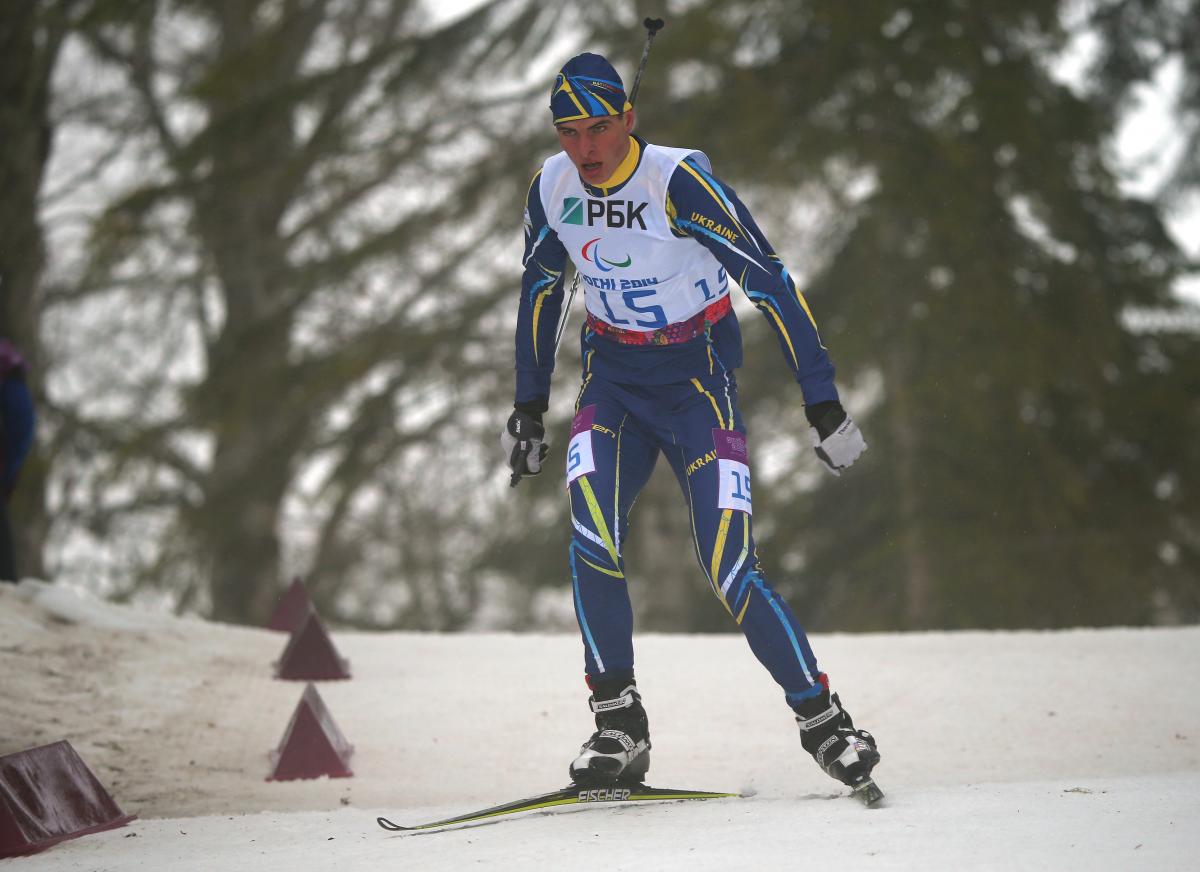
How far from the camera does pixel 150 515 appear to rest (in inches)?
702

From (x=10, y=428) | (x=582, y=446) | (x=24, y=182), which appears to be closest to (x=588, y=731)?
(x=582, y=446)

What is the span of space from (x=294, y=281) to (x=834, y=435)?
12.0 m

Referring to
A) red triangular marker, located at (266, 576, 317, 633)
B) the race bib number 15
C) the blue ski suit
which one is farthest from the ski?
red triangular marker, located at (266, 576, 317, 633)

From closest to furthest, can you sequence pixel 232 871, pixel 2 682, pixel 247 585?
1. pixel 232 871
2. pixel 2 682
3. pixel 247 585

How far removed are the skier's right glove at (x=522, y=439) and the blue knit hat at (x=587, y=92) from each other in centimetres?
99

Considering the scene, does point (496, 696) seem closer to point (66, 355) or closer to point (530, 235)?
point (530, 235)

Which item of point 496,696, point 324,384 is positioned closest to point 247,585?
point 324,384

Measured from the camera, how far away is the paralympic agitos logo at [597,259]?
14.4 ft

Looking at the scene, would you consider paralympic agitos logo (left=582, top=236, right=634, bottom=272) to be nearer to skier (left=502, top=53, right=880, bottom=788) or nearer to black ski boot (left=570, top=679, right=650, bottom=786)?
skier (left=502, top=53, right=880, bottom=788)

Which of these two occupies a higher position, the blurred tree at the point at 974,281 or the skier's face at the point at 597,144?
the blurred tree at the point at 974,281

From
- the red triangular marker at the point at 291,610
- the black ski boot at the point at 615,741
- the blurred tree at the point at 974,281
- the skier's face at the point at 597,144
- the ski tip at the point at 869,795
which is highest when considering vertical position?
the blurred tree at the point at 974,281

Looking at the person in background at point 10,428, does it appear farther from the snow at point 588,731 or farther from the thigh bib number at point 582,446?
the thigh bib number at point 582,446

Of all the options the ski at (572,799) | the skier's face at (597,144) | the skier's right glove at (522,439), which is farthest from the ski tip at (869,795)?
the skier's face at (597,144)

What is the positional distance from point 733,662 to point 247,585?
9253mm
